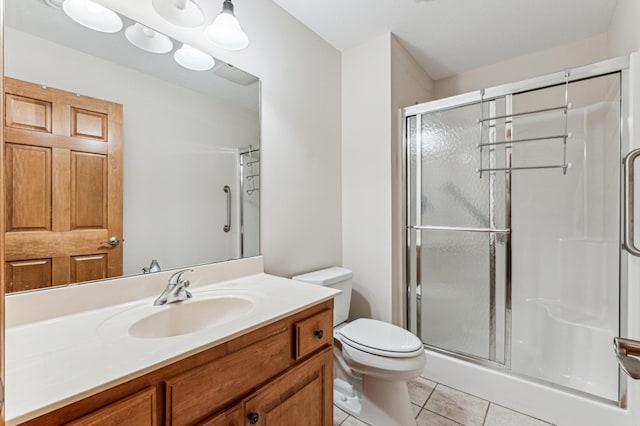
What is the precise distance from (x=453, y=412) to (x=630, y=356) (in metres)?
1.26

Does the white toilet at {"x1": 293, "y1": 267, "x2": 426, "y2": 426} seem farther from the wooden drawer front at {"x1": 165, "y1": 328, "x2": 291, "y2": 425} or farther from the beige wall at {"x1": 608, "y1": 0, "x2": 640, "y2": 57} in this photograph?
the beige wall at {"x1": 608, "y1": 0, "x2": 640, "y2": 57}

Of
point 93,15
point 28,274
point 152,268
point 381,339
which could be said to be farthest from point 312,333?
point 93,15

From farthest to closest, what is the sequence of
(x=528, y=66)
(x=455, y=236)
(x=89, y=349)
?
(x=528, y=66)
(x=455, y=236)
(x=89, y=349)

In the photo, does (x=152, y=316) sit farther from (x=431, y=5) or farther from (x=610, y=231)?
(x=610, y=231)

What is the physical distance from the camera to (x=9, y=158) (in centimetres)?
88

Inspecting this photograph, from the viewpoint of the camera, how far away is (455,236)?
204cm

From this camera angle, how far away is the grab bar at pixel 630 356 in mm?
656

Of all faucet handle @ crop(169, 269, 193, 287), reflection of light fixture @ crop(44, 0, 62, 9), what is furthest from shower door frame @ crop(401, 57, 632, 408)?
reflection of light fixture @ crop(44, 0, 62, 9)

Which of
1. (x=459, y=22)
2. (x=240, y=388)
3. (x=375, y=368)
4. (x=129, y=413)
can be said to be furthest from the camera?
(x=459, y=22)

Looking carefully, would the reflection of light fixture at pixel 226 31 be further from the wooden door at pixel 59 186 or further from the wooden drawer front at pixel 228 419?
the wooden drawer front at pixel 228 419

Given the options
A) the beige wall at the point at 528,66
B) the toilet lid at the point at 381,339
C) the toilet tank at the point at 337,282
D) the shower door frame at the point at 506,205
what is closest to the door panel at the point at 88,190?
the toilet tank at the point at 337,282

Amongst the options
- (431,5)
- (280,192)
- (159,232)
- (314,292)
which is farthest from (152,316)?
(431,5)

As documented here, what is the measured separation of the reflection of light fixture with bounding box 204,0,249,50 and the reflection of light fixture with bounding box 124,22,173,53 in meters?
0.19

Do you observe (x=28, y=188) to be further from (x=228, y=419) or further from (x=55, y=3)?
(x=228, y=419)
